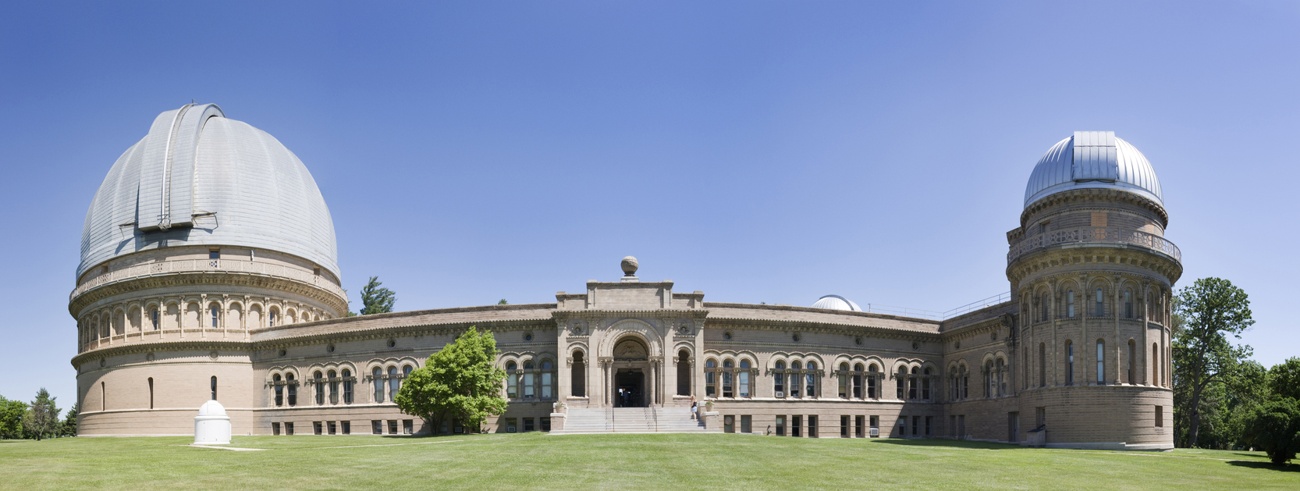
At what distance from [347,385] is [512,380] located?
1031 cm

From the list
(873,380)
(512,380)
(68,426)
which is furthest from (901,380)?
(68,426)

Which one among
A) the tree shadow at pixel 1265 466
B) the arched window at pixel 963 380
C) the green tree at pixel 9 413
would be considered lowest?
the green tree at pixel 9 413

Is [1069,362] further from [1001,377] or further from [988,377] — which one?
[988,377]

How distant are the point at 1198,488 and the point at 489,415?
3564 cm

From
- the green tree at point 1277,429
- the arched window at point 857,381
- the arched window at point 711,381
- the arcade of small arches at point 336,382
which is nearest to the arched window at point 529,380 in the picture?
the arcade of small arches at point 336,382

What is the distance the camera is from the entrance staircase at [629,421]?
152 feet

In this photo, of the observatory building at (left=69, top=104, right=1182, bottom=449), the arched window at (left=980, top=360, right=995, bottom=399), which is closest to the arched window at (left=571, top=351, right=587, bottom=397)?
the observatory building at (left=69, top=104, right=1182, bottom=449)

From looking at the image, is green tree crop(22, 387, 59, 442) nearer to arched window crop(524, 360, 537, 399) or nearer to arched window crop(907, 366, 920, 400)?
arched window crop(524, 360, 537, 399)

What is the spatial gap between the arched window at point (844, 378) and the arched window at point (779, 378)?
3.34 metres

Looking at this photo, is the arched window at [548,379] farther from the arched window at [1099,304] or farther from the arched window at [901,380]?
the arched window at [1099,304]

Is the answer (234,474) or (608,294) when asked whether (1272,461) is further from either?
(234,474)

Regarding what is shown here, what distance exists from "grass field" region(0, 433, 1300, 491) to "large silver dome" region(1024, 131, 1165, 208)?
1454cm

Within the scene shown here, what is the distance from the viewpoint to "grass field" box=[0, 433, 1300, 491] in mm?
23484

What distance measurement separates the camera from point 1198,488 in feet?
85.6
